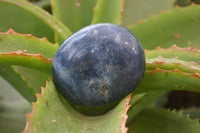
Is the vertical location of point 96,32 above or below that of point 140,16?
above

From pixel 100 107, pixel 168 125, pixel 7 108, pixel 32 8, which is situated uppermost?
pixel 32 8

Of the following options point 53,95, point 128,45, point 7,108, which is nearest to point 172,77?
point 128,45

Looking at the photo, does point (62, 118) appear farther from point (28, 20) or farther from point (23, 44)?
point (28, 20)

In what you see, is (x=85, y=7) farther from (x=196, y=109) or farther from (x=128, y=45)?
(x=196, y=109)

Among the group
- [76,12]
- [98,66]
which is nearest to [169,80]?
[98,66]

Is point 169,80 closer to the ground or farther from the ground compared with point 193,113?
farther from the ground

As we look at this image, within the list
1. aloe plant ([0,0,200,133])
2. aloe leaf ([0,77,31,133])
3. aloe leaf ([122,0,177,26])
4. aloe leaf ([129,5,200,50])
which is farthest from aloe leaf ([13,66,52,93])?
aloe leaf ([122,0,177,26])

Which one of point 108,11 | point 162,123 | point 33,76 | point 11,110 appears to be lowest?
point 11,110
